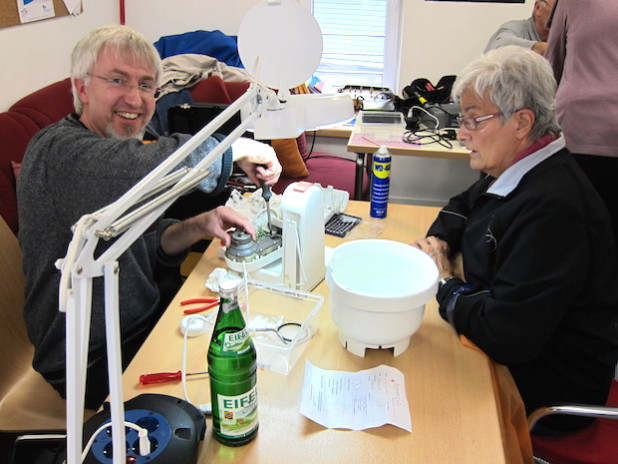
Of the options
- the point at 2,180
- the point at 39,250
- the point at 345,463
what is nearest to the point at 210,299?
the point at 39,250

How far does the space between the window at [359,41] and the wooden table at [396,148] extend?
1049 mm

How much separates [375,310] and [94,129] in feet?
3.19

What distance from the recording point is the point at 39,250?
1.27 meters

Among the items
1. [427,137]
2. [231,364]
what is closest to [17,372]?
[231,364]

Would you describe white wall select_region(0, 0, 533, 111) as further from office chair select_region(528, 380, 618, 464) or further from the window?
office chair select_region(528, 380, 618, 464)

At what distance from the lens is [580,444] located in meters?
1.24

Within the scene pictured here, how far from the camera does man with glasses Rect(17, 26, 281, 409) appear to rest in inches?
46.1

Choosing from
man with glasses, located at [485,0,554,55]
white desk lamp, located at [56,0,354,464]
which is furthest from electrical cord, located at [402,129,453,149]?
white desk lamp, located at [56,0,354,464]

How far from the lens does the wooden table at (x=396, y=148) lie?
8.59 feet

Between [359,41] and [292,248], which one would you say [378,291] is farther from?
[359,41]

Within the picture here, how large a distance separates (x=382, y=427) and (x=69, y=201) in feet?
2.79

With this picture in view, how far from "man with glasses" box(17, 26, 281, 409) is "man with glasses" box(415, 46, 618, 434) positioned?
58 cm

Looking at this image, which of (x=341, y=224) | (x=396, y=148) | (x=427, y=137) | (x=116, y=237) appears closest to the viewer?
(x=116, y=237)

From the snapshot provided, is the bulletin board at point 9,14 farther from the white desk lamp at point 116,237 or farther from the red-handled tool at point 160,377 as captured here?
the red-handled tool at point 160,377
